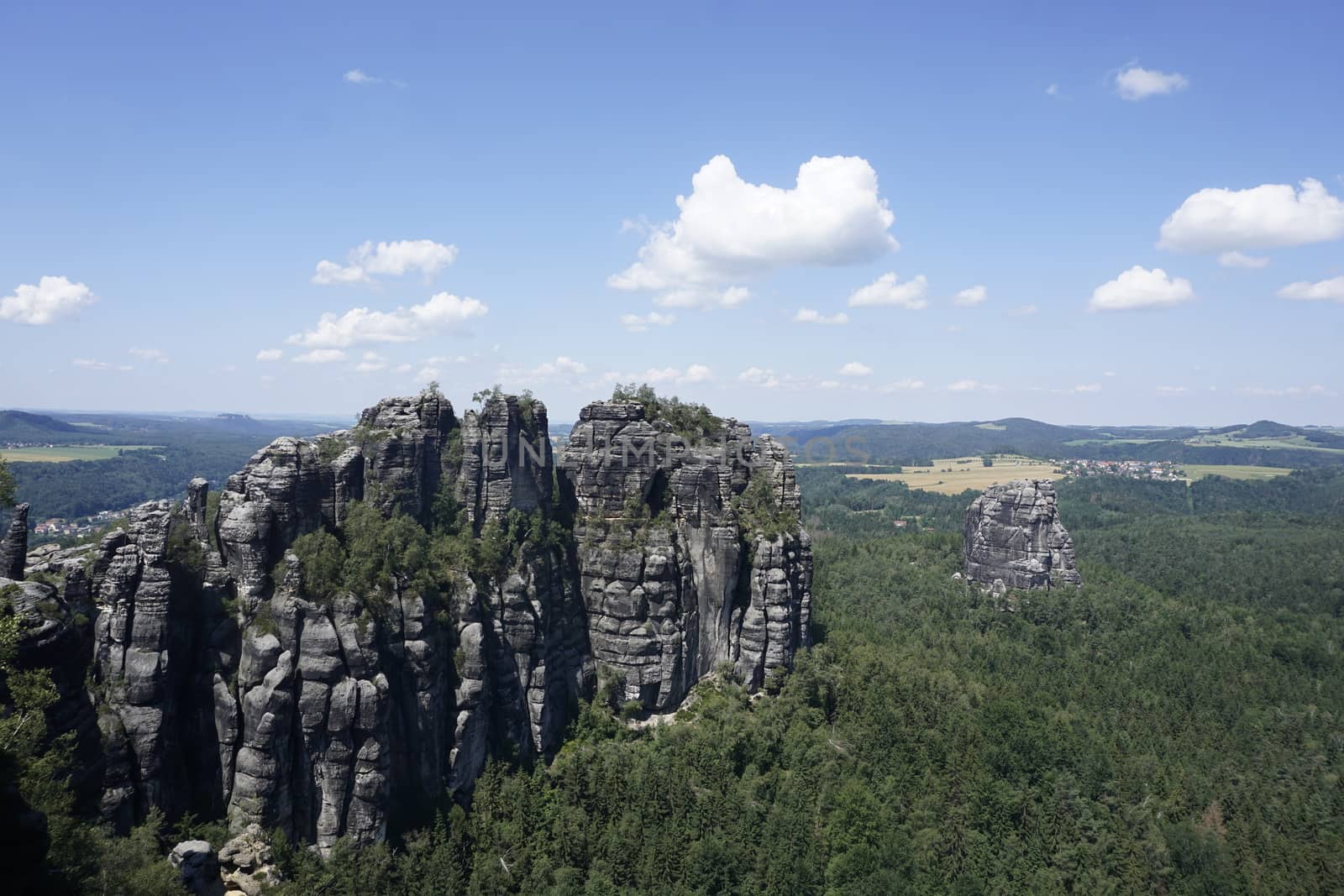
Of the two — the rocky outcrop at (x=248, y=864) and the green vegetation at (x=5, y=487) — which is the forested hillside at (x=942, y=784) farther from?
the green vegetation at (x=5, y=487)

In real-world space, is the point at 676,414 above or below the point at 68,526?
above

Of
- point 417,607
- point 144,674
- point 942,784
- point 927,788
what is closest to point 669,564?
point 417,607

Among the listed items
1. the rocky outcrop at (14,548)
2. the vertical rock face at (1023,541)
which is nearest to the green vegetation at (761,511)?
the rocky outcrop at (14,548)

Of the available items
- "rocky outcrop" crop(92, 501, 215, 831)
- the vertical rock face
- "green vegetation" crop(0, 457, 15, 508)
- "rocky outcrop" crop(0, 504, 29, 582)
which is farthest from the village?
the vertical rock face

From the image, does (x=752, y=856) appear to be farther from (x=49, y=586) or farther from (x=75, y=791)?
(x=49, y=586)

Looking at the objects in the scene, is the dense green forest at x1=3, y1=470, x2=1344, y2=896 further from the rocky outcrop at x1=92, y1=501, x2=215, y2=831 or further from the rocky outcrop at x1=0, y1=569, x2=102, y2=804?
the rocky outcrop at x1=0, y1=569, x2=102, y2=804

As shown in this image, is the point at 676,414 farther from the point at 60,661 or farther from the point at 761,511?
the point at 60,661
